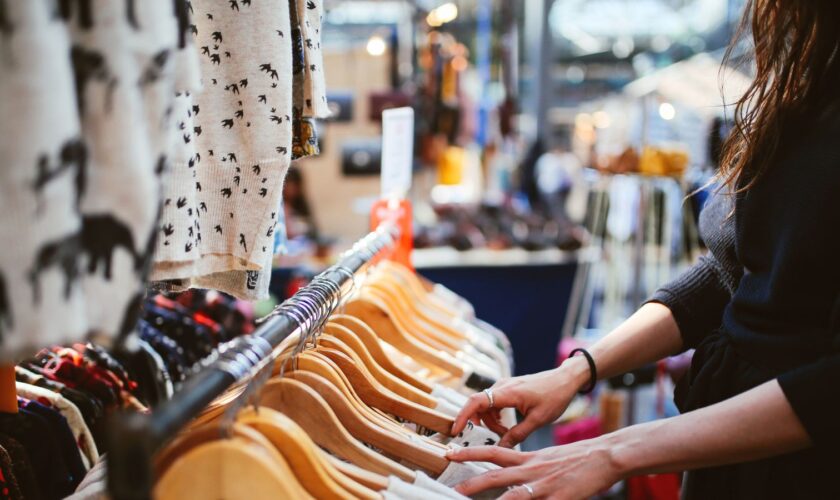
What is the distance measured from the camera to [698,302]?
1.28m

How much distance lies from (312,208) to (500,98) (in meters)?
2.39

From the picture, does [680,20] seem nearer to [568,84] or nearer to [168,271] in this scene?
[568,84]

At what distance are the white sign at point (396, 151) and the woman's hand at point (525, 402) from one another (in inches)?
35.1

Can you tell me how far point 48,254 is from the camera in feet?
1.68

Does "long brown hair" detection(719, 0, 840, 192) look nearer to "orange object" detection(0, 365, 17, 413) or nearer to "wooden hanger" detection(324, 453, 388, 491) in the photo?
"wooden hanger" detection(324, 453, 388, 491)

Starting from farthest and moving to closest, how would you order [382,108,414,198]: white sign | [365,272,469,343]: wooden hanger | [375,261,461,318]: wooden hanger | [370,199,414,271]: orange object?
[370,199,414,271]: orange object → [382,108,414,198]: white sign → [375,261,461,318]: wooden hanger → [365,272,469,343]: wooden hanger

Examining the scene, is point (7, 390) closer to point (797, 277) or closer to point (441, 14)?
point (797, 277)

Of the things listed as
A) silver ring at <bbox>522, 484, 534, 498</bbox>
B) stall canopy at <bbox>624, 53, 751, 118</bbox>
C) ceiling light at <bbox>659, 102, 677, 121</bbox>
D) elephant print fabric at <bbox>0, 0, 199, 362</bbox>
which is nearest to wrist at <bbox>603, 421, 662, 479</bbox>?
silver ring at <bbox>522, 484, 534, 498</bbox>

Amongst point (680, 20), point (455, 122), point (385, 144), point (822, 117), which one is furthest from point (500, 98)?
point (822, 117)

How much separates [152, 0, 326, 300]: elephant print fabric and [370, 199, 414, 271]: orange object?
0.99 m

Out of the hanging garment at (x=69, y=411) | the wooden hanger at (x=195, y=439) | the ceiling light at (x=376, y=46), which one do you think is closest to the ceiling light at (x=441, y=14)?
the ceiling light at (x=376, y=46)

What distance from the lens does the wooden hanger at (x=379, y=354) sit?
49.4 inches

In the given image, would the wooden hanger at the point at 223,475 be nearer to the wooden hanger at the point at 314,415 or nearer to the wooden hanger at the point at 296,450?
the wooden hanger at the point at 296,450

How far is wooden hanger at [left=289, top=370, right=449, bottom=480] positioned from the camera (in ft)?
3.23
